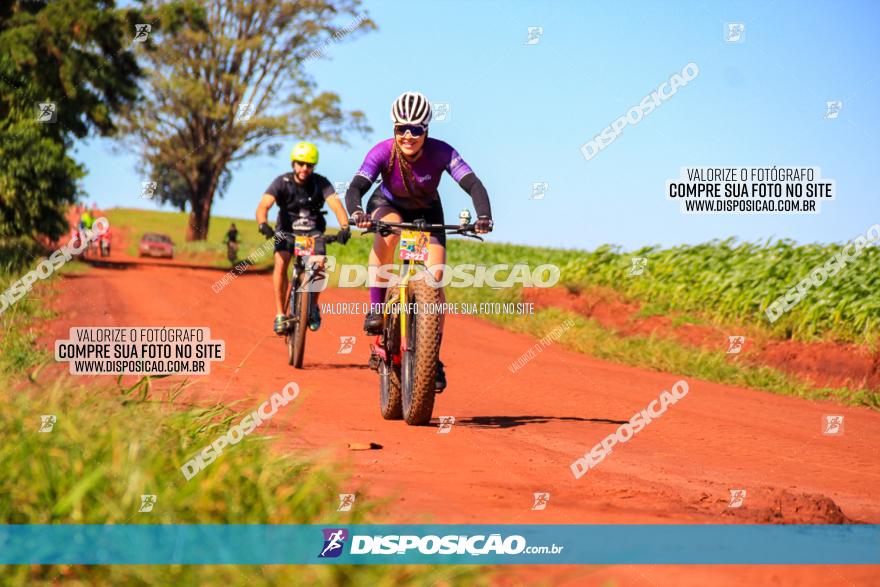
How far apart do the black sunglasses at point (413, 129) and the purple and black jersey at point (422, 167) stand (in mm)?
228

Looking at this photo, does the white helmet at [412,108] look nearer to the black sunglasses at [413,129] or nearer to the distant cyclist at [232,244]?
the black sunglasses at [413,129]

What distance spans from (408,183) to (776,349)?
8.66 m

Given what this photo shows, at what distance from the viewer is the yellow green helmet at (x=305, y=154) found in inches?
422

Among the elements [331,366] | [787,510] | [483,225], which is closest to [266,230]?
[331,366]

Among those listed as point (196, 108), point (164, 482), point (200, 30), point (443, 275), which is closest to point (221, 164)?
point (196, 108)

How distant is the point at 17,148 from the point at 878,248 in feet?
72.8

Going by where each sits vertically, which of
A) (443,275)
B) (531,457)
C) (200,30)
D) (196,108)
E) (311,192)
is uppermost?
(200,30)

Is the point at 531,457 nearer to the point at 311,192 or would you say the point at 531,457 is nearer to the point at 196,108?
the point at 311,192

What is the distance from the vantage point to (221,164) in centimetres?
4247

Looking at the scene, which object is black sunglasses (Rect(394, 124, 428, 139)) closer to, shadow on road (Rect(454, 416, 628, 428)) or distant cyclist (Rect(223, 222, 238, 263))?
shadow on road (Rect(454, 416, 628, 428))

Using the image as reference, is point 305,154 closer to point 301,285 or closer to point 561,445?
point 301,285

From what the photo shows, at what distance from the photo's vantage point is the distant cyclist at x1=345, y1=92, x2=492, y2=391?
7371 mm

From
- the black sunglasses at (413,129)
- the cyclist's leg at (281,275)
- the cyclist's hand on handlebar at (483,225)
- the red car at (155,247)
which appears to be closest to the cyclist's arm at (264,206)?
the cyclist's leg at (281,275)

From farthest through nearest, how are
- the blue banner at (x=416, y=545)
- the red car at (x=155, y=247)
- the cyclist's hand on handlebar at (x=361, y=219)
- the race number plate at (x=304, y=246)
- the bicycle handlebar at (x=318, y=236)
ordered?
the red car at (x=155, y=247) < the race number plate at (x=304, y=246) < the bicycle handlebar at (x=318, y=236) < the cyclist's hand on handlebar at (x=361, y=219) < the blue banner at (x=416, y=545)
